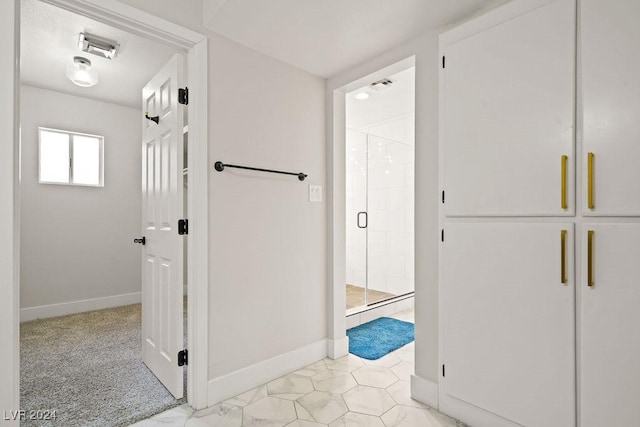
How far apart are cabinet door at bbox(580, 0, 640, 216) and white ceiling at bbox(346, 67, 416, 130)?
1632 millimetres

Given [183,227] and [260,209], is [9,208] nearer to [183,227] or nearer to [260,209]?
[183,227]

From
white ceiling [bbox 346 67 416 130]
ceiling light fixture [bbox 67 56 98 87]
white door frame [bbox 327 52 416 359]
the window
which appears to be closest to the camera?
white door frame [bbox 327 52 416 359]

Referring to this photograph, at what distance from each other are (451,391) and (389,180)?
9.11ft

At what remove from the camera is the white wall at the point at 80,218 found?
3422 mm

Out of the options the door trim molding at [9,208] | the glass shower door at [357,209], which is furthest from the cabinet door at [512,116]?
the glass shower door at [357,209]

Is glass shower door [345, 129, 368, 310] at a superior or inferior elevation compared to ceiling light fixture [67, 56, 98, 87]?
inferior

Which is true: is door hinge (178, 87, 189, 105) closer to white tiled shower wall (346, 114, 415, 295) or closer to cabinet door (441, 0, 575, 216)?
cabinet door (441, 0, 575, 216)

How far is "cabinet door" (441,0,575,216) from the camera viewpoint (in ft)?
4.66

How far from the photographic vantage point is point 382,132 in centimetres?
436

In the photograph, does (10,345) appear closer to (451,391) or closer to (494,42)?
(451,391)

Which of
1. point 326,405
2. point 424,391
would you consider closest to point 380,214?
point 424,391

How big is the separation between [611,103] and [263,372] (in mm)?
2331

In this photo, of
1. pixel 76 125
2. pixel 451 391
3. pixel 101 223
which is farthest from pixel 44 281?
pixel 451 391

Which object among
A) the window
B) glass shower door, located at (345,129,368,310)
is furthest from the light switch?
the window
